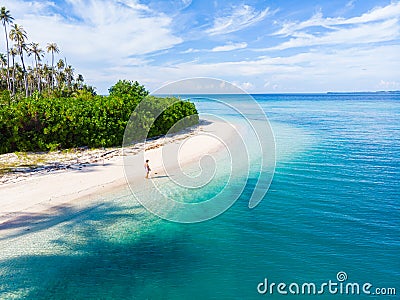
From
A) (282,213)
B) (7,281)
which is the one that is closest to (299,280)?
(282,213)

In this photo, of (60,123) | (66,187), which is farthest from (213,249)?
(60,123)

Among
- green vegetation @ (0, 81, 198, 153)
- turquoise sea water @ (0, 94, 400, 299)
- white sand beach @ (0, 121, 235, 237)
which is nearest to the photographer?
turquoise sea water @ (0, 94, 400, 299)

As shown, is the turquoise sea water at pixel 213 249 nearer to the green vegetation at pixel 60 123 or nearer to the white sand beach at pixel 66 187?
the white sand beach at pixel 66 187

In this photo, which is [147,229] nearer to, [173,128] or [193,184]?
[193,184]

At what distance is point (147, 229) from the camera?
1230 cm

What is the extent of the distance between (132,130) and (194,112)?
14.2 meters

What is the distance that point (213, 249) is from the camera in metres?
10.8

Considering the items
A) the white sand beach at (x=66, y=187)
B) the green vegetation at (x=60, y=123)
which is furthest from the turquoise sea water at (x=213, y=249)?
the green vegetation at (x=60, y=123)

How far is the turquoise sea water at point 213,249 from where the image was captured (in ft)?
→ 29.2

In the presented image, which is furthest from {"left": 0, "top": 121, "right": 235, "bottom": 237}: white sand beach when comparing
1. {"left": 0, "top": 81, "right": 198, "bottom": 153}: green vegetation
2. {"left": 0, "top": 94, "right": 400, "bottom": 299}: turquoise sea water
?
{"left": 0, "top": 81, "right": 198, "bottom": 153}: green vegetation

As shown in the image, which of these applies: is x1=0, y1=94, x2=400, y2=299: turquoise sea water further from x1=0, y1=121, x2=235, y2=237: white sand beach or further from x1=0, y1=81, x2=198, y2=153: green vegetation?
x1=0, y1=81, x2=198, y2=153: green vegetation

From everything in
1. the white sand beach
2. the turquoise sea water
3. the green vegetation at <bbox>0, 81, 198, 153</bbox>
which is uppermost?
the green vegetation at <bbox>0, 81, 198, 153</bbox>

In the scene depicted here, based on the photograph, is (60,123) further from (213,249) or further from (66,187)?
(213,249)

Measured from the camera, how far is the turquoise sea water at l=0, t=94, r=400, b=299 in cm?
889
